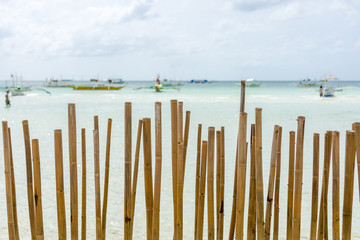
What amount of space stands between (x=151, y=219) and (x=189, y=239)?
5.84ft

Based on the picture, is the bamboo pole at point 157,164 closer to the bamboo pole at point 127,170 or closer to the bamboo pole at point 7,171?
the bamboo pole at point 127,170

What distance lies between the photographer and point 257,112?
1.93m

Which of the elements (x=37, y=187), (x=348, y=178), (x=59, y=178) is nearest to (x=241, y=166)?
(x=348, y=178)

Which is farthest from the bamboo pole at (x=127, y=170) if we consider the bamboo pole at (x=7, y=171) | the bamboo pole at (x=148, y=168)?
the bamboo pole at (x=7, y=171)

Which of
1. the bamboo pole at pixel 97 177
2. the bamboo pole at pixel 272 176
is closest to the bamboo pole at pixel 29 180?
the bamboo pole at pixel 97 177

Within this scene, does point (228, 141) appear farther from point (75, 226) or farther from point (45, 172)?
point (75, 226)

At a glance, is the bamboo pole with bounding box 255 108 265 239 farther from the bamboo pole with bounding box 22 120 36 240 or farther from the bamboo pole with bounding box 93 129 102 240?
the bamboo pole with bounding box 22 120 36 240

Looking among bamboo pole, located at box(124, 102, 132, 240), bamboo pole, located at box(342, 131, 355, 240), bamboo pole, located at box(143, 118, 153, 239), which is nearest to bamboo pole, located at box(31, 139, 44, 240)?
bamboo pole, located at box(124, 102, 132, 240)

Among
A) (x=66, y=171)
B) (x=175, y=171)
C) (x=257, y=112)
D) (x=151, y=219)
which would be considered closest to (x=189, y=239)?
(x=151, y=219)

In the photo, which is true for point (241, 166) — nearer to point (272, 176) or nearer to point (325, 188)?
point (272, 176)

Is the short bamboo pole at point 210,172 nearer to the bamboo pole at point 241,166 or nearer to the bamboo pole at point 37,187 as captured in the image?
the bamboo pole at point 241,166

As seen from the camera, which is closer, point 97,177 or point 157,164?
point 157,164

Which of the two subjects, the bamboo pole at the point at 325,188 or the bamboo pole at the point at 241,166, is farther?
the bamboo pole at the point at 325,188

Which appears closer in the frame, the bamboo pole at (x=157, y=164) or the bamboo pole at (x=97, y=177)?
the bamboo pole at (x=157, y=164)
